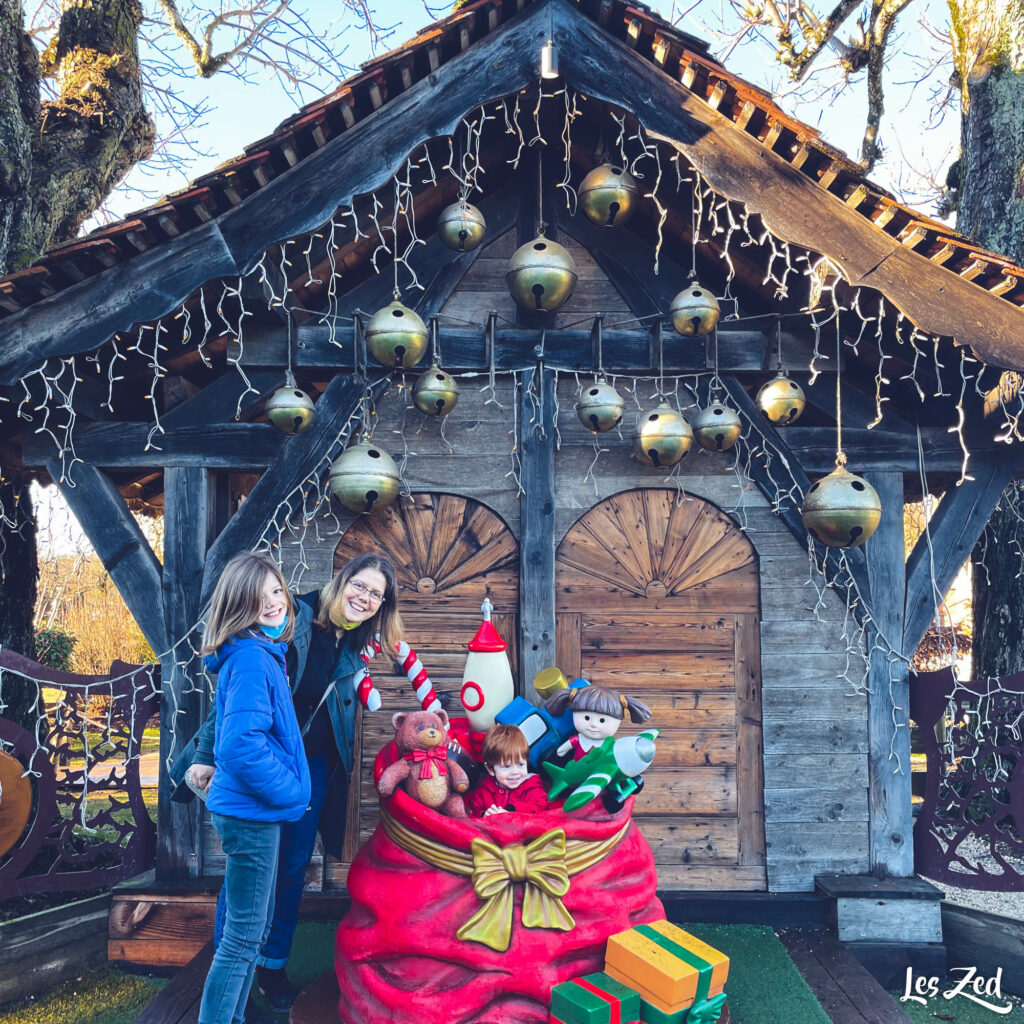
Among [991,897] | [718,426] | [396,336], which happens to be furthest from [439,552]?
[991,897]

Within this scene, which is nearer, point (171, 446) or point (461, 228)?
point (461, 228)

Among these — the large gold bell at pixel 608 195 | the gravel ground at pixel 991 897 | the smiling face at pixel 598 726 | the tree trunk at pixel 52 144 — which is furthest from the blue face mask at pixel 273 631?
the gravel ground at pixel 991 897

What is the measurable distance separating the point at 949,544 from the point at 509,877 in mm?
2950

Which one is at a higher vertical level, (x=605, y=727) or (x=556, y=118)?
(x=556, y=118)

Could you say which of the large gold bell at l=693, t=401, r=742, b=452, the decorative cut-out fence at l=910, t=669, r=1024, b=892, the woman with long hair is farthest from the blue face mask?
the decorative cut-out fence at l=910, t=669, r=1024, b=892

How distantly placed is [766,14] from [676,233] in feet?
19.5

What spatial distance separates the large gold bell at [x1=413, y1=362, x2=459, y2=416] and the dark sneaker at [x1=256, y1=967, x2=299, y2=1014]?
258cm

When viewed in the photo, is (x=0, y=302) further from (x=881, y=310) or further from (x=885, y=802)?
(x=885, y=802)

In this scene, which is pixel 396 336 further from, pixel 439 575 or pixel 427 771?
pixel 427 771

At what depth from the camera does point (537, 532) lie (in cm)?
421

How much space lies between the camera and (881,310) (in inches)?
140

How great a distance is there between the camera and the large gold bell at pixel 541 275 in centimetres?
370

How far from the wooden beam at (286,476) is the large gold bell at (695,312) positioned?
169cm

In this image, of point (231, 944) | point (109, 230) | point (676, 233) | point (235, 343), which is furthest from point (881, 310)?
point (231, 944)
